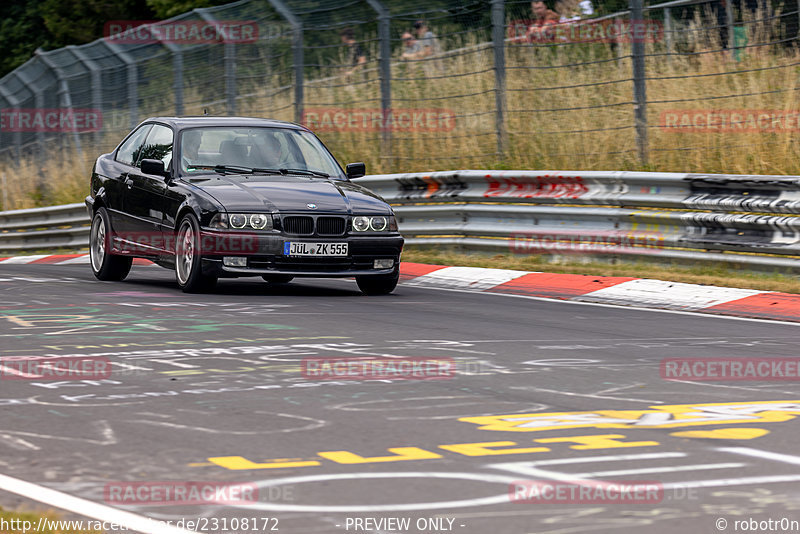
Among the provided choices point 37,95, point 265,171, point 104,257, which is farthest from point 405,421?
point 37,95

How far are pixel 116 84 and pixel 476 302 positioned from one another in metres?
15.5

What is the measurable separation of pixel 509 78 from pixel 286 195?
232 inches

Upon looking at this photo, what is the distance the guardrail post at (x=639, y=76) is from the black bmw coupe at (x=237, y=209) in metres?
3.55

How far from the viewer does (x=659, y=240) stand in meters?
13.6

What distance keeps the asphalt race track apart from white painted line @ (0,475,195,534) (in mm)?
59

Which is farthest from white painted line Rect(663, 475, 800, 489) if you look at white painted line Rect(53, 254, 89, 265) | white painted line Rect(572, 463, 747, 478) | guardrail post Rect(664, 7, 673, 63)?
white painted line Rect(53, 254, 89, 265)

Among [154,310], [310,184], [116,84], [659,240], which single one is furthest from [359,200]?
[116,84]

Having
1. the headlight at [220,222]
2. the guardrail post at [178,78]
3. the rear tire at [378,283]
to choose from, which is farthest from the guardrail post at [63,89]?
the headlight at [220,222]

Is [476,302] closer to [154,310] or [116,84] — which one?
[154,310]

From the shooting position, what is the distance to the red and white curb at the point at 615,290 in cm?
1122

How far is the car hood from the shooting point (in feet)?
38.3

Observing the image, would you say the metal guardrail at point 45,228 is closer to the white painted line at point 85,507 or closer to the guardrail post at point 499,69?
the guardrail post at point 499,69

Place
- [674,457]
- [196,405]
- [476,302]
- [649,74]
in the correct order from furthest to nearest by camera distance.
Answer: [649,74] → [476,302] → [196,405] → [674,457]

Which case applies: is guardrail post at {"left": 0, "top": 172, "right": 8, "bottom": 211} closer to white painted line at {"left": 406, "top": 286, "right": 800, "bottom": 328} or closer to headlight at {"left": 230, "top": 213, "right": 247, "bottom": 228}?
white painted line at {"left": 406, "top": 286, "right": 800, "bottom": 328}
